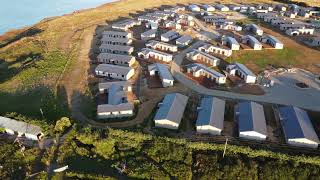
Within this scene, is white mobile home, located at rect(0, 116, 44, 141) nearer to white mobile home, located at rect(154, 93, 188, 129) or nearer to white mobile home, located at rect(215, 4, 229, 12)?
white mobile home, located at rect(154, 93, 188, 129)

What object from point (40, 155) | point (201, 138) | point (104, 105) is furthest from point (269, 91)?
point (40, 155)

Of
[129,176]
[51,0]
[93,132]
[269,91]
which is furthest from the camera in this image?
[51,0]

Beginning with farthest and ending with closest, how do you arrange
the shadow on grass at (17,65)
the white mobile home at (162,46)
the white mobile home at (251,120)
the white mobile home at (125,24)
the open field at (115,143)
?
the white mobile home at (125,24) → the white mobile home at (162,46) → the shadow on grass at (17,65) → the white mobile home at (251,120) → the open field at (115,143)

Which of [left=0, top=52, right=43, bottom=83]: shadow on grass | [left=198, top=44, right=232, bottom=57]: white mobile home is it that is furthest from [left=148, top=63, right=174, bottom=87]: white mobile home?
[left=0, top=52, right=43, bottom=83]: shadow on grass

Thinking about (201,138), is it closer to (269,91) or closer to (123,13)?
(269,91)

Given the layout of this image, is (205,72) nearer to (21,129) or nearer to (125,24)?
(21,129)

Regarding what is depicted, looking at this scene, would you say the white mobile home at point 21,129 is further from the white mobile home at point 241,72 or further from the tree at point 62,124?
the white mobile home at point 241,72

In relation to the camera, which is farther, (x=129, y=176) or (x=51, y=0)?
(x=51, y=0)

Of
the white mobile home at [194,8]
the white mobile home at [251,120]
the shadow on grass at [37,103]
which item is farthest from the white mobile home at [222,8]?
the shadow on grass at [37,103]
